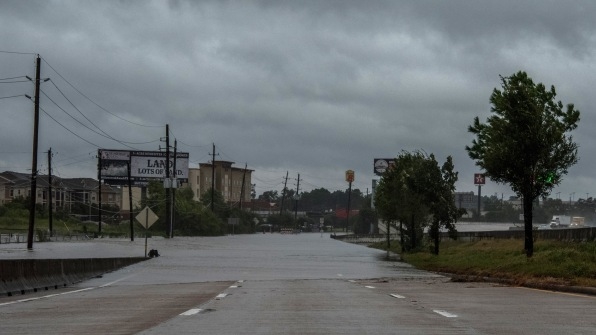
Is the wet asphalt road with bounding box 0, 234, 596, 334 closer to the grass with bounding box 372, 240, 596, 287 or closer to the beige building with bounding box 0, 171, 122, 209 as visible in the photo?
the grass with bounding box 372, 240, 596, 287

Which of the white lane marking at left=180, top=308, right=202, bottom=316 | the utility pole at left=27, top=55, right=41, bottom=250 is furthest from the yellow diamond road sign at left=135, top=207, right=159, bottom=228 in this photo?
the white lane marking at left=180, top=308, right=202, bottom=316

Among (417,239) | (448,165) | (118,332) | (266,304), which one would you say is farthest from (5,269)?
(417,239)

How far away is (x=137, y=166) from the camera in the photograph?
164 metres

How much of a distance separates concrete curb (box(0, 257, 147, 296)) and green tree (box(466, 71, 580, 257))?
16665mm

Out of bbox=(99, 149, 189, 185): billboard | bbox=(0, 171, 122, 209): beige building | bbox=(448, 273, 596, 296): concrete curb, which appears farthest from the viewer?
bbox=(0, 171, 122, 209): beige building

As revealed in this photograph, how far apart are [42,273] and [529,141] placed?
1973cm

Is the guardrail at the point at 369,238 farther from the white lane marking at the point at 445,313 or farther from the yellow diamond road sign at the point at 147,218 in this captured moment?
the white lane marking at the point at 445,313

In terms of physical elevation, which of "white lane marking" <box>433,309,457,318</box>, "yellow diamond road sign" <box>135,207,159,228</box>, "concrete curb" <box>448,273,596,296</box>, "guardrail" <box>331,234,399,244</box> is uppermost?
"yellow diamond road sign" <box>135,207,159,228</box>

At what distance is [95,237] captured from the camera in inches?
4289

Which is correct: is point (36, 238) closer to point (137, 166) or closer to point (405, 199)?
point (405, 199)

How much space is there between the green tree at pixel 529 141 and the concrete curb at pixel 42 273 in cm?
1666

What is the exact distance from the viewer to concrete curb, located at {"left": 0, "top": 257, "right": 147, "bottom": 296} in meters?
24.2

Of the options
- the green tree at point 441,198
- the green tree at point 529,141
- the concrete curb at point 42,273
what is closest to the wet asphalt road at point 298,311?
the concrete curb at point 42,273

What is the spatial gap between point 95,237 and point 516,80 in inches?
3081
